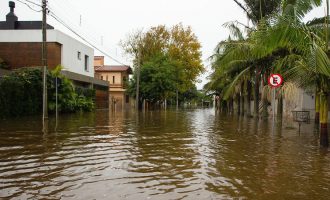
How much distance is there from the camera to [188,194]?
17.1ft

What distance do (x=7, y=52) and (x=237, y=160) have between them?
30197 millimetres

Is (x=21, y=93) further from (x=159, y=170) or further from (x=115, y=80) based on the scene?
(x=115, y=80)

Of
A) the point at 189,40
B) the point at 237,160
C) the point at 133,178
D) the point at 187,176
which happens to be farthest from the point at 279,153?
the point at 189,40

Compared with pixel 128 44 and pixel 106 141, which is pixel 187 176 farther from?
pixel 128 44

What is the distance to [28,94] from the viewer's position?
22.8 metres

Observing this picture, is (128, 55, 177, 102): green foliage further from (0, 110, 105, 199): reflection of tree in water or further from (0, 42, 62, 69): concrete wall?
(0, 110, 105, 199): reflection of tree in water

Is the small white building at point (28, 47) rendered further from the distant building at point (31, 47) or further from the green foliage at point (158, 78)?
the green foliage at point (158, 78)

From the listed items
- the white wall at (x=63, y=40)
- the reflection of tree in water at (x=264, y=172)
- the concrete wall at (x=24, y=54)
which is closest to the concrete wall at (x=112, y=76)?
the white wall at (x=63, y=40)

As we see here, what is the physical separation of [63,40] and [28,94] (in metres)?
12.2

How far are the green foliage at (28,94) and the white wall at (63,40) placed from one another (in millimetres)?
4751

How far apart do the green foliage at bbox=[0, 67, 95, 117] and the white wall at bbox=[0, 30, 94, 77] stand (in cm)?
475

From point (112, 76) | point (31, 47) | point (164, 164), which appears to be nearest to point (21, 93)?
point (31, 47)

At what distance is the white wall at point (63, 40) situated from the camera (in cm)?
3228

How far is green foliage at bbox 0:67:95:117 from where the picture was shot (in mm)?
19938
